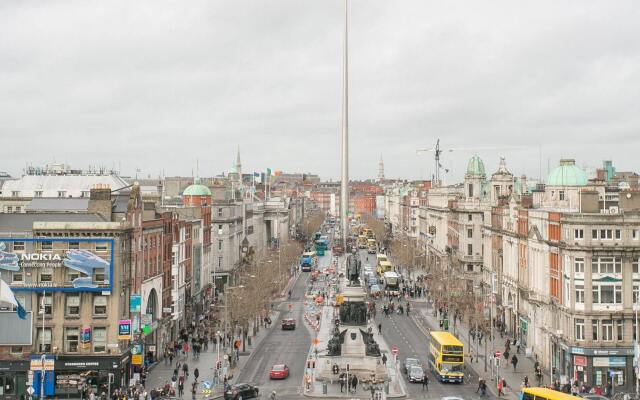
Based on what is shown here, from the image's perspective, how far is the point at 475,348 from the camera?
80.1 m

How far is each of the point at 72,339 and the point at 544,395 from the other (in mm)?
31909

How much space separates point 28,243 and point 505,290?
48.6m

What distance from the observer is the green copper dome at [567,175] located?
71.2 meters

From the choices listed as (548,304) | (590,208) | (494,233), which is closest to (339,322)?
(548,304)

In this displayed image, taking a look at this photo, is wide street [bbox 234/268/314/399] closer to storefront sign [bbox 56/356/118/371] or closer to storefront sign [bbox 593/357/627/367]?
storefront sign [bbox 56/356/118/371]

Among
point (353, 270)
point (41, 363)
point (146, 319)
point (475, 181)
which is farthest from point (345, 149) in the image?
point (475, 181)

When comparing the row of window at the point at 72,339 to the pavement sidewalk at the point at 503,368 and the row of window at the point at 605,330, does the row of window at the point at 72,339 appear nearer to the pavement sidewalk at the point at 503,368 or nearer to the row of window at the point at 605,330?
the pavement sidewalk at the point at 503,368

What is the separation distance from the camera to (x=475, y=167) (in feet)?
436

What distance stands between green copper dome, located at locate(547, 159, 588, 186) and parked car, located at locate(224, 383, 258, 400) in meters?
31.4

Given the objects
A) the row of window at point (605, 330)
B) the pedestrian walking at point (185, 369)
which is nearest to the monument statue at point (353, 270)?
the pedestrian walking at point (185, 369)

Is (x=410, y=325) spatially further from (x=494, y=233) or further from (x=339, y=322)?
(x=339, y=322)

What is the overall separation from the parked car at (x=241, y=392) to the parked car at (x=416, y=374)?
1197cm

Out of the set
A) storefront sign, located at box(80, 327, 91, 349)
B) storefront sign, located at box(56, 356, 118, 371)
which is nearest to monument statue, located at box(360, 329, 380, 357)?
storefront sign, located at box(56, 356, 118, 371)

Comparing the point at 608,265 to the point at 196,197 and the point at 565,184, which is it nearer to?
the point at 565,184
